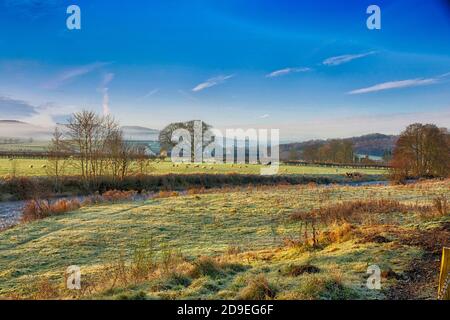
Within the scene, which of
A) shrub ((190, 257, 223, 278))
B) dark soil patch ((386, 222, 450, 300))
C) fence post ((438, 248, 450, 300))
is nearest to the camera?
fence post ((438, 248, 450, 300))

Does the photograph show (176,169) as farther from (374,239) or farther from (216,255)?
(374,239)

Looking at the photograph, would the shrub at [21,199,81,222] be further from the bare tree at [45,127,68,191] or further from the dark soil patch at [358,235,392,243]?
the dark soil patch at [358,235,392,243]

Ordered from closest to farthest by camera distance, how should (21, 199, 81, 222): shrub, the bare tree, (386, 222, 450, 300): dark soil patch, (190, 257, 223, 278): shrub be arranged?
(386, 222, 450, 300): dark soil patch
(190, 257, 223, 278): shrub
(21, 199, 81, 222): shrub
the bare tree

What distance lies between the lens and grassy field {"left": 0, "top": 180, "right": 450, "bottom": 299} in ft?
20.1

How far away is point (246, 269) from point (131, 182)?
28.7m

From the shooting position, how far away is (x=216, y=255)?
32.7 ft

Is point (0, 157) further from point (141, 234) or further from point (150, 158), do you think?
point (141, 234)

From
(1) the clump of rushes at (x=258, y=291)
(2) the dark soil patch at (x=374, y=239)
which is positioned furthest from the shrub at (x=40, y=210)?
(1) the clump of rushes at (x=258, y=291)

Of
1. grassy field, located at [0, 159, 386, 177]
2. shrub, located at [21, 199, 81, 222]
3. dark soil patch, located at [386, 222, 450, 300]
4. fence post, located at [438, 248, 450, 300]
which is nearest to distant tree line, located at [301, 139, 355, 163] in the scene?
grassy field, located at [0, 159, 386, 177]

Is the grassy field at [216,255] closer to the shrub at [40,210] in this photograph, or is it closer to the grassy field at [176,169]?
the shrub at [40,210]

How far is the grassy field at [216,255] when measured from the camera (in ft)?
20.1

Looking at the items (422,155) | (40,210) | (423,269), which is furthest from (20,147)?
(423,269)
